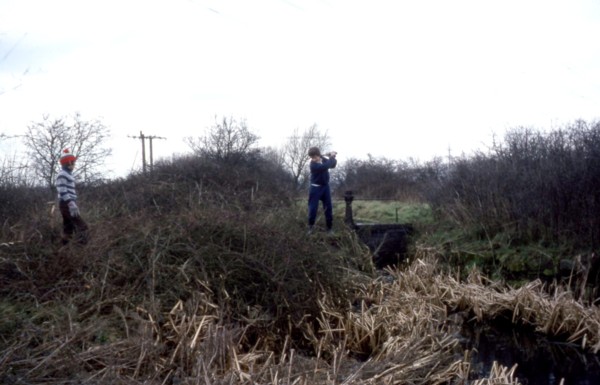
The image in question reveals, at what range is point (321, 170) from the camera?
43.6 feet

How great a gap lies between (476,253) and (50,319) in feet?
31.6

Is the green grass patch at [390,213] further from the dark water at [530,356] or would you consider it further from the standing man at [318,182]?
the dark water at [530,356]

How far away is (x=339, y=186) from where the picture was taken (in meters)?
33.5

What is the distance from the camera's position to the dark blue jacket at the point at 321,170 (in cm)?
1307

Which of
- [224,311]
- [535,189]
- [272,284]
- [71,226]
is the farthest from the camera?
[535,189]

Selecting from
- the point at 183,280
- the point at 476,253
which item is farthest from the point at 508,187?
the point at 183,280

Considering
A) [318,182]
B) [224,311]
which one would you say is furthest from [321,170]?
[224,311]

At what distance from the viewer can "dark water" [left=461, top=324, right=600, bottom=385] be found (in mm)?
9089

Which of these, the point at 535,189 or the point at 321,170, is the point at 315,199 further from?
the point at 535,189

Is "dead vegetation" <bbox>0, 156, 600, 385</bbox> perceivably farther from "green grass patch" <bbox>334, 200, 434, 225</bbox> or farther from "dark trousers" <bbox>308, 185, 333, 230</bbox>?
"green grass patch" <bbox>334, 200, 434, 225</bbox>

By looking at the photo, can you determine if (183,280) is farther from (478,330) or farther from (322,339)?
(478,330)

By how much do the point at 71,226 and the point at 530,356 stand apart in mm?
7777

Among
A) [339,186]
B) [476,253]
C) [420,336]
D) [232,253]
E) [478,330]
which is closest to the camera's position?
[420,336]

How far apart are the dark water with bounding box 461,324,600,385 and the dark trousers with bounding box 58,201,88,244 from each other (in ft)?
21.3
